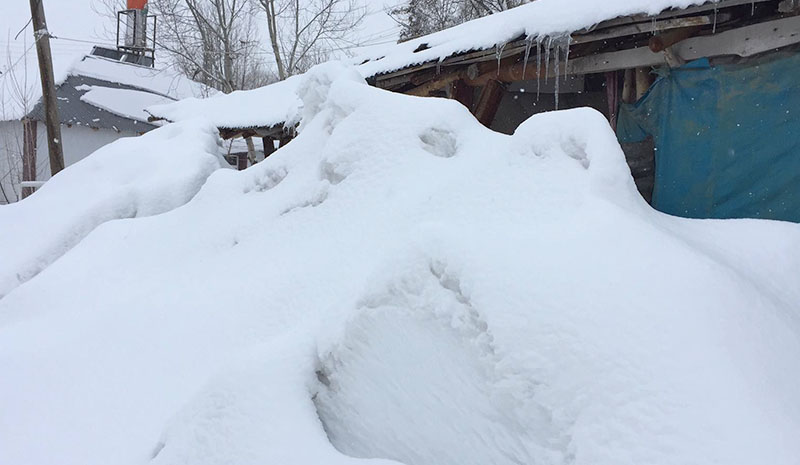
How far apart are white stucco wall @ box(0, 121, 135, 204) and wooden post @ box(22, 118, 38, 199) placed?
135 millimetres

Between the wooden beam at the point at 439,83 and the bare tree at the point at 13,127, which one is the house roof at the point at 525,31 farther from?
the bare tree at the point at 13,127

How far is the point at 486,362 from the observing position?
7.18 feet

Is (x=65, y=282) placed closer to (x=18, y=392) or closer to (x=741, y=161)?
(x=18, y=392)

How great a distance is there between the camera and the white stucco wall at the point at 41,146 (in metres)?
18.5

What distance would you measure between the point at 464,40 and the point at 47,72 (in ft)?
24.0

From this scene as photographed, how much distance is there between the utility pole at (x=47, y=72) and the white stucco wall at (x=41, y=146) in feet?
30.5

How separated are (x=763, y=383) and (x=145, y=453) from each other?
2.39 metres

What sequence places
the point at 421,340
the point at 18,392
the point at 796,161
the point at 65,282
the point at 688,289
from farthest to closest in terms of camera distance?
the point at 796,161 → the point at 65,282 → the point at 18,392 → the point at 421,340 → the point at 688,289

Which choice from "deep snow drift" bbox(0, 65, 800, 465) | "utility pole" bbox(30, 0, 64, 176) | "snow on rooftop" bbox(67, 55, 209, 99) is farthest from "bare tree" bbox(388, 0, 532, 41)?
"deep snow drift" bbox(0, 65, 800, 465)

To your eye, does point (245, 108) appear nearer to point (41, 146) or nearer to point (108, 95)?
point (108, 95)

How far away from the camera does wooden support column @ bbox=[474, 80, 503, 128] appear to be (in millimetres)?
7484

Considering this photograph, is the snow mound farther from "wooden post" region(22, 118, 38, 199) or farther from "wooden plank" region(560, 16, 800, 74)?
"wooden post" region(22, 118, 38, 199)

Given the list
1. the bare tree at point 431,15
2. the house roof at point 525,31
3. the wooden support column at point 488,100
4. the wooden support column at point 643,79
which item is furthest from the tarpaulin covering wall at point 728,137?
the bare tree at point 431,15

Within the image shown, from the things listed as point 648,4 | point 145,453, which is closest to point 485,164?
point 145,453
